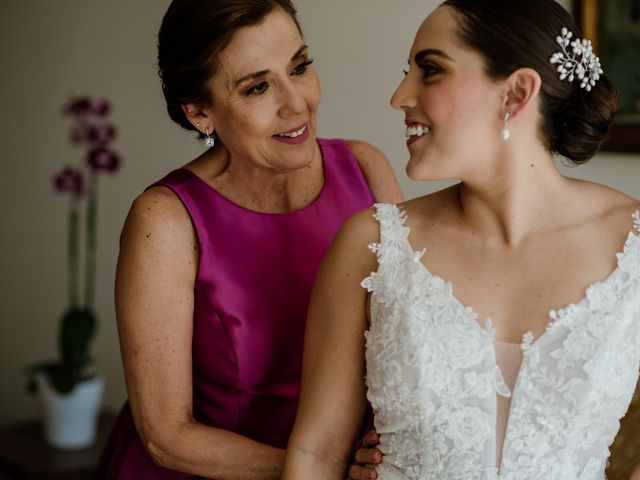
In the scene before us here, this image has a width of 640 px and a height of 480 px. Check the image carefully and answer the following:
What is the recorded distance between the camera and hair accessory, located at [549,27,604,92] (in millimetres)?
1679

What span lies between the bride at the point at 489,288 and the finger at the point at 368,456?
2 cm

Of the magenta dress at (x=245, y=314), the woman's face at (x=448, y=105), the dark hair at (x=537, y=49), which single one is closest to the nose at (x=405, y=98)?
the woman's face at (x=448, y=105)

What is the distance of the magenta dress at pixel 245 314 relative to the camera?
2.08 metres

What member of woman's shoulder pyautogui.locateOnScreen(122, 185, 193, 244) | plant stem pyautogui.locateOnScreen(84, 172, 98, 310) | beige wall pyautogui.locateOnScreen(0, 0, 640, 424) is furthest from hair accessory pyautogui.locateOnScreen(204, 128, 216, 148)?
plant stem pyautogui.locateOnScreen(84, 172, 98, 310)

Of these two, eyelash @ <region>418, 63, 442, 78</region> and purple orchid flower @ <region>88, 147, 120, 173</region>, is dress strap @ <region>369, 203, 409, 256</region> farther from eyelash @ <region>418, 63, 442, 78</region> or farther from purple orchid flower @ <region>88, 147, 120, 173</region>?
purple orchid flower @ <region>88, 147, 120, 173</region>

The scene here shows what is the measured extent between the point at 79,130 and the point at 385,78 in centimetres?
134

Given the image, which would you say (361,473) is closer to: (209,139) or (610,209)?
(610,209)

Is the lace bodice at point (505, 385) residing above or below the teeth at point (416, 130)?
below

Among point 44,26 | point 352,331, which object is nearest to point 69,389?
point 44,26

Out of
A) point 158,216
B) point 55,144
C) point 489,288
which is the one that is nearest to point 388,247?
point 489,288

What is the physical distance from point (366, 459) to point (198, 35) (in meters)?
0.93

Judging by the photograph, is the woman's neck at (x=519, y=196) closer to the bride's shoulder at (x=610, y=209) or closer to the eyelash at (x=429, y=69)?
the bride's shoulder at (x=610, y=209)

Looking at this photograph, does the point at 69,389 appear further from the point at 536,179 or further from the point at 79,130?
the point at 536,179

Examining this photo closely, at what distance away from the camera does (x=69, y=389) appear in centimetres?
382
